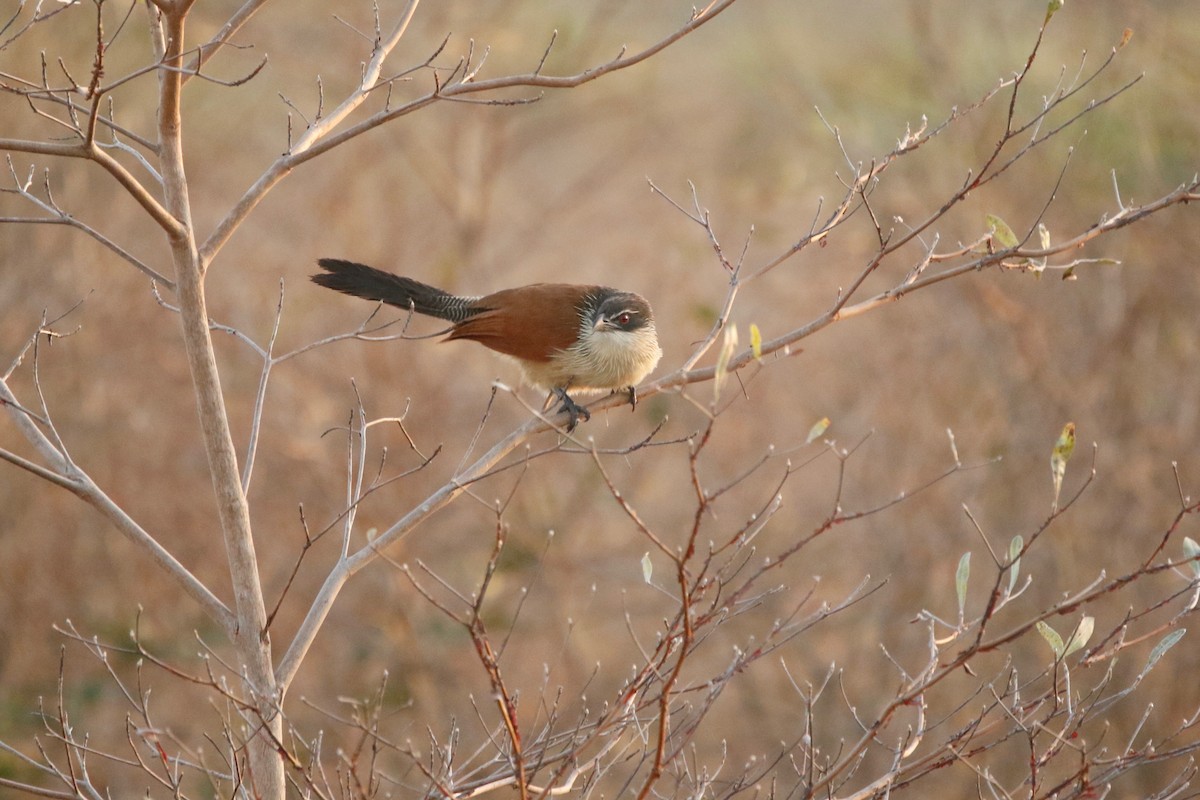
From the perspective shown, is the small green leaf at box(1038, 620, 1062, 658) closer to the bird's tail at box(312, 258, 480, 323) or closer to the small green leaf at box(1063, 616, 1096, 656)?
the small green leaf at box(1063, 616, 1096, 656)

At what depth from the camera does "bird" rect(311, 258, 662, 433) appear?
4.14 meters

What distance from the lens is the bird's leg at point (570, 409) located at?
4113 millimetres

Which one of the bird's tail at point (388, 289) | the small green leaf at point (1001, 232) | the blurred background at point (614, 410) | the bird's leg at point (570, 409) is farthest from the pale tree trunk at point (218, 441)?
the blurred background at point (614, 410)

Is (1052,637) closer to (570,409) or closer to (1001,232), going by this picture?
(1001,232)

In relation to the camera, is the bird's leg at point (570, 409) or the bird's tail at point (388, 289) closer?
the bird's tail at point (388, 289)

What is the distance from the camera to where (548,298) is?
169 inches

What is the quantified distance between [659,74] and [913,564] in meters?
5.75

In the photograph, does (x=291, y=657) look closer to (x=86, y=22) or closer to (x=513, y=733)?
(x=513, y=733)

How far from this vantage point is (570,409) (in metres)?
4.24

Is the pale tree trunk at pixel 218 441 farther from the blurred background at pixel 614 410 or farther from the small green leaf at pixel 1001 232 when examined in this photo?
the blurred background at pixel 614 410

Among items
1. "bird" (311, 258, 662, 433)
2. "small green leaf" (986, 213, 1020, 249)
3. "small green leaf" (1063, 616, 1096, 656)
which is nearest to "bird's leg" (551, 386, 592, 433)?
"bird" (311, 258, 662, 433)

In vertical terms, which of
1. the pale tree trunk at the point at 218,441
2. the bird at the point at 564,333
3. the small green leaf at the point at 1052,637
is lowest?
the small green leaf at the point at 1052,637

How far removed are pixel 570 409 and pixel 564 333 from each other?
10.2 inches

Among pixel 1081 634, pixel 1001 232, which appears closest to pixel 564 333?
pixel 1001 232
